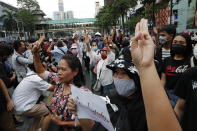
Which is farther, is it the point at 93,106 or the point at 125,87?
the point at 125,87

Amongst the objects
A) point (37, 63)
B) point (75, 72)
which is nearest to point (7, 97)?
point (37, 63)

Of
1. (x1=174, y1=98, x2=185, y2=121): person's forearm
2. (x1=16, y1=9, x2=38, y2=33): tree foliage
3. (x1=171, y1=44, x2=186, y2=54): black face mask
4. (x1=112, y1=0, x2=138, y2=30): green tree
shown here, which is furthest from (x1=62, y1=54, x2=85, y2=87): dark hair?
(x1=16, y1=9, x2=38, y2=33): tree foliage

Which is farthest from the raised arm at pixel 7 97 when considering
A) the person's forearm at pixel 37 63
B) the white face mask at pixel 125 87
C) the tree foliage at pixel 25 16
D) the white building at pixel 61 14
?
the white building at pixel 61 14

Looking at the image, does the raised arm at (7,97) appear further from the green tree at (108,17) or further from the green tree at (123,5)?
the green tree at (108,17)

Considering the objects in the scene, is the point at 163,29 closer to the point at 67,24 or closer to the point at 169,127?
the point at 169,127

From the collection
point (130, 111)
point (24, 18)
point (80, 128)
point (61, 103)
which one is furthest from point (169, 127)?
point (24, 18)

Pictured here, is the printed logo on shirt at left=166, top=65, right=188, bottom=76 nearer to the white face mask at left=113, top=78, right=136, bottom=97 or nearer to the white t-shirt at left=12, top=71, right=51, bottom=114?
the white face mask at left=113, top=78, right=136, bottom=97

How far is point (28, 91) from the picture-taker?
3.48 metres

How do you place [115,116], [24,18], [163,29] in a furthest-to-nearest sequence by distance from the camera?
[24,18] < [163,29] < [115,116]

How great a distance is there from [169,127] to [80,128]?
1.50 metres

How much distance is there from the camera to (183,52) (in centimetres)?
332

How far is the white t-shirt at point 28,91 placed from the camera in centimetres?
342

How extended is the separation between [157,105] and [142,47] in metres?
0.26

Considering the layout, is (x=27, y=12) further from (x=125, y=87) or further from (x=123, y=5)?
(x=125, y=87)
